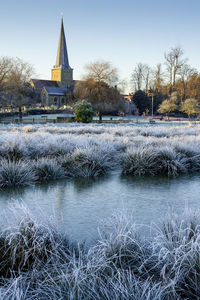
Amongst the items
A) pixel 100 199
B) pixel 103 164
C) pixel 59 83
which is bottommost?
pixel 100 199

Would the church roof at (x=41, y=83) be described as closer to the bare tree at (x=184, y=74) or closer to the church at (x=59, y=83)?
the church at (x=59, y=83)

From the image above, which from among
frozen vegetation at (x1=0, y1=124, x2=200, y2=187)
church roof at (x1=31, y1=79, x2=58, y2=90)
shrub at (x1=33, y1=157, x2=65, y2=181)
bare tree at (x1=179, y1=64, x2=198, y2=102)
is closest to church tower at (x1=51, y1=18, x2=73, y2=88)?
church roof at (x1=31, y1=79, x2=58, y2=90)

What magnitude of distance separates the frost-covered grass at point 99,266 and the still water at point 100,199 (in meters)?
0.59

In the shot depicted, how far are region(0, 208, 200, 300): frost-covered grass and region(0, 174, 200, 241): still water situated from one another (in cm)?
59

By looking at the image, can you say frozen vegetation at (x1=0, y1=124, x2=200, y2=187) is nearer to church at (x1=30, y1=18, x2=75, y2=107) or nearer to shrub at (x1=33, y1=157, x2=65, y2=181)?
shrub at (x1=33, y1=157, x2=65, y2=181)

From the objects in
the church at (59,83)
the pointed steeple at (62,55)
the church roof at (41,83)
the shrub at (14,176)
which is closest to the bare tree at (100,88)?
the shrub at (14,176)

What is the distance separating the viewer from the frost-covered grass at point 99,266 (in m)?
2.30

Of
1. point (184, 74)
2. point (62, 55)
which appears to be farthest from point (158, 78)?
point (62, 55)

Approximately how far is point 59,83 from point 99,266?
91.7 m

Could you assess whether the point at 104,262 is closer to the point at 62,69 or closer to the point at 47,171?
the point at 47,171

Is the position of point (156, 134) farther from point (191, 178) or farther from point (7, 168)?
point (7, 168)

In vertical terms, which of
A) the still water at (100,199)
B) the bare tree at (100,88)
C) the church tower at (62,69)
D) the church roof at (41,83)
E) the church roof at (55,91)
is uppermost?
the church tower at (62,69)

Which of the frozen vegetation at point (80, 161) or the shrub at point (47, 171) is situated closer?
the frozen vegetation at point (80, 161)

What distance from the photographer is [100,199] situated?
17.8 ft
